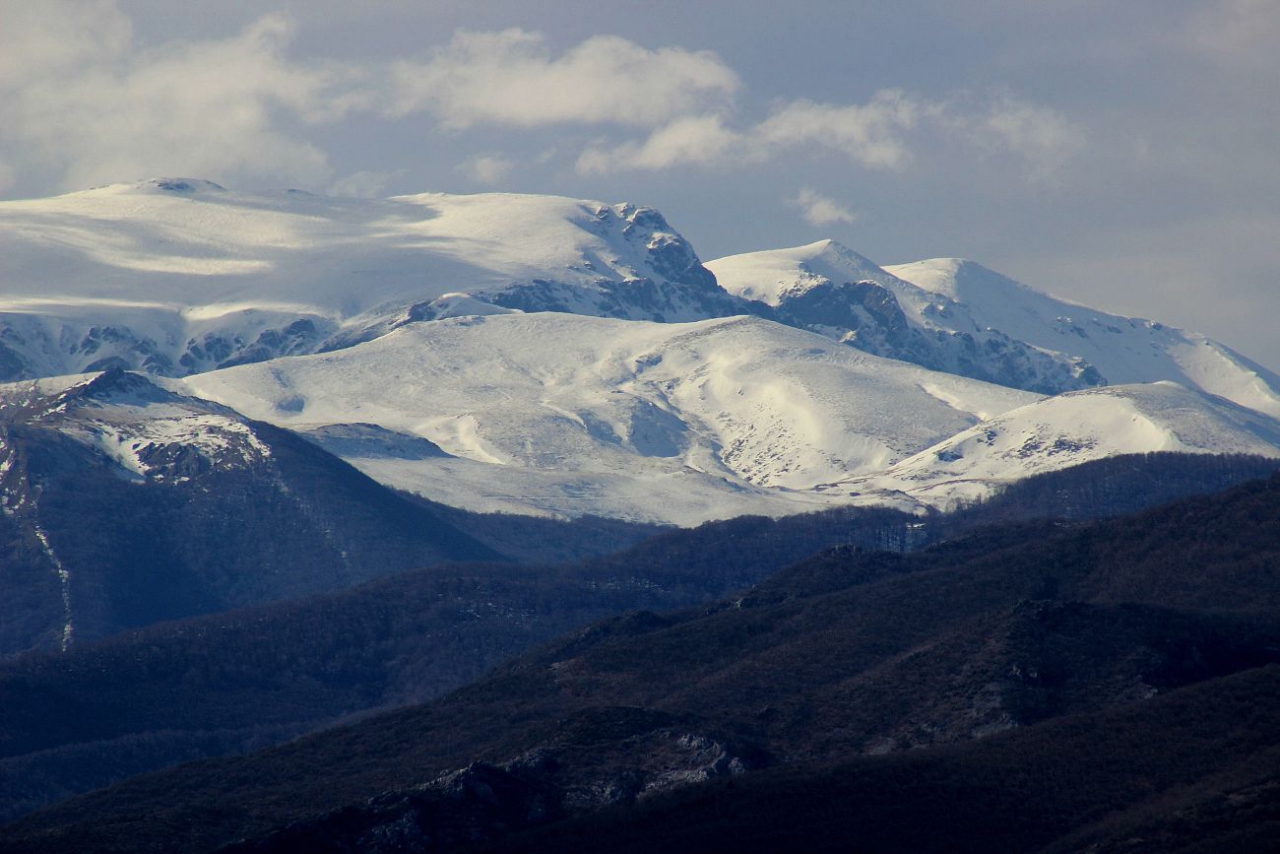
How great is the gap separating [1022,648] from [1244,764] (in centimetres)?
3592

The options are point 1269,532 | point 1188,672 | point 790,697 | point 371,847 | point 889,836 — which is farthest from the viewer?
point 1269,532

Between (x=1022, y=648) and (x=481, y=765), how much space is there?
42384 millimetres

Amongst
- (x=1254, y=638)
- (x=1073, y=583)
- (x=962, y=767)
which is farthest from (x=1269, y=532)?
(x=962, y=767)

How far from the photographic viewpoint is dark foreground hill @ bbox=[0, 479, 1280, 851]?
114 m

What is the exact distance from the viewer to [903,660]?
156500mm

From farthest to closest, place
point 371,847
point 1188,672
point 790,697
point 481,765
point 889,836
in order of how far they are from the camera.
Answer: point 790,697 → point 1188,672 → point 481,765 → point 371,847 → point 889,836

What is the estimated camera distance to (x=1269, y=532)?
178 m

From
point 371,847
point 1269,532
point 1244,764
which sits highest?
point 1269,532

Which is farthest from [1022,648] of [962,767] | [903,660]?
[962,767]

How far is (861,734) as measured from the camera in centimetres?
14288

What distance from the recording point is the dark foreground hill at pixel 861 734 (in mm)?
114250

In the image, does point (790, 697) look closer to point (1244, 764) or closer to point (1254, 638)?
point (1254, 638)

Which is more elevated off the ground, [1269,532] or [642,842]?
[1269,532]

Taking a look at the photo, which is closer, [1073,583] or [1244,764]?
[1244,764]
